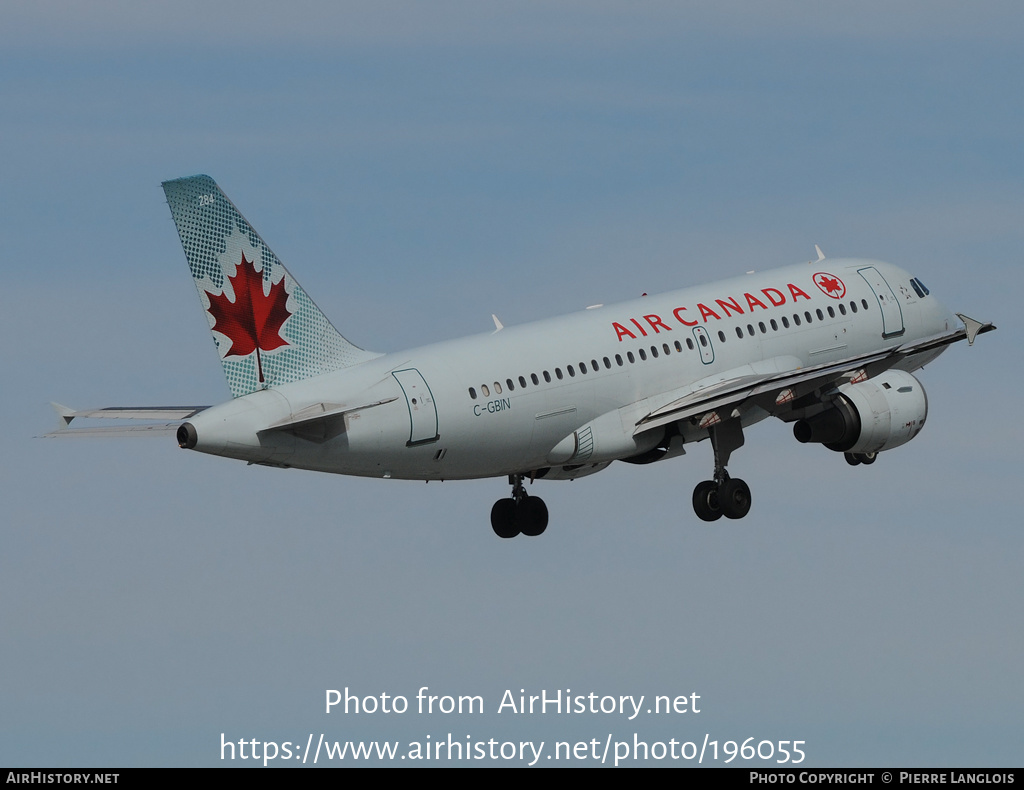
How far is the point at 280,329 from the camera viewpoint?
59.0m

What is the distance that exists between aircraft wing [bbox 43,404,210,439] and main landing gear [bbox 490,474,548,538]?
9.40 metres

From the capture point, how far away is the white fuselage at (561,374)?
59.0 m

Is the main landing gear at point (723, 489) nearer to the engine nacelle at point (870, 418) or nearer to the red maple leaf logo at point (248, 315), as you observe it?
the engine nacelle at point (870, 418)

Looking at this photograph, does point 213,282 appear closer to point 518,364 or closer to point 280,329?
point 280,329

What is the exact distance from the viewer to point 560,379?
206 feet

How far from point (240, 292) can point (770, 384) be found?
15338 mm

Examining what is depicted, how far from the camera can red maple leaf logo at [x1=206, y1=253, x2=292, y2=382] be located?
5828 centimetres

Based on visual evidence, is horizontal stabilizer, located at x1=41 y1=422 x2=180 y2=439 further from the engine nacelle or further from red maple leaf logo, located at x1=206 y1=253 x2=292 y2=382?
the engine nacelle

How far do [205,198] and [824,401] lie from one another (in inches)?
770

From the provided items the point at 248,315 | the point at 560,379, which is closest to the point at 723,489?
the point at 560,379

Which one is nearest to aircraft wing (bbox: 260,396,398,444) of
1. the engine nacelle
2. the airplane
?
the airplane

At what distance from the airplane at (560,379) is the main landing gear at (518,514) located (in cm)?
4

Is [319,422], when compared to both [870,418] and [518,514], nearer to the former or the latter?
[518,514]

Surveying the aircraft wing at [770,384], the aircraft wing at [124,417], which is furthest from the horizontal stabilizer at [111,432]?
the aircraft wing at [770,384]
